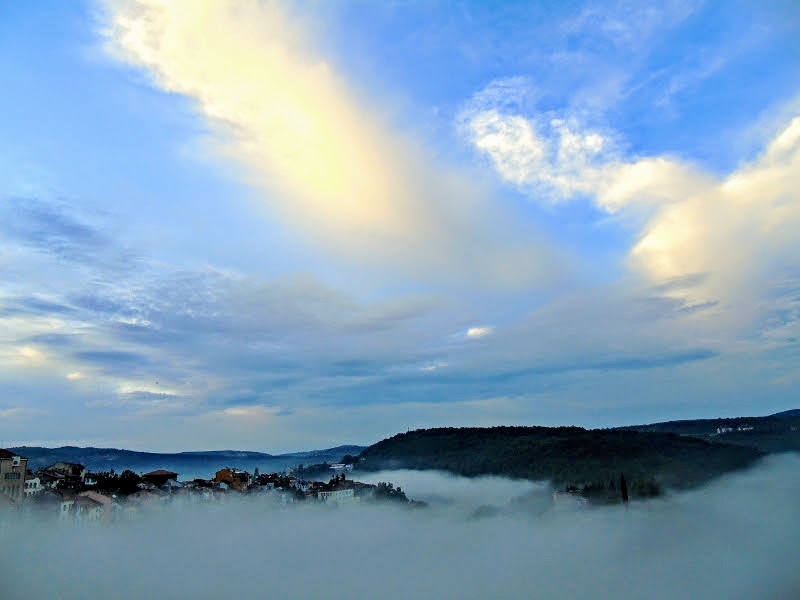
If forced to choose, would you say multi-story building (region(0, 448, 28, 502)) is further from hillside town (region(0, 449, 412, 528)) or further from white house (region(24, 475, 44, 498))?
white house (region(24, 475, 44, 498))

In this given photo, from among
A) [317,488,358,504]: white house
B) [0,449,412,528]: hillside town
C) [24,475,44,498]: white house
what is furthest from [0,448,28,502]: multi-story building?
[317,488,358,504]: white house

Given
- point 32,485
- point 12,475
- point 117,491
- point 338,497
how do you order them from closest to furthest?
1. point 12,475
2. point 32,485
3. point 117,491
4. point 338,497

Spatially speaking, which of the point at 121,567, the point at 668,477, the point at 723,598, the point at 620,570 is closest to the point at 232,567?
the point at 121,567

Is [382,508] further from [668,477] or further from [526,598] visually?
[668,477]

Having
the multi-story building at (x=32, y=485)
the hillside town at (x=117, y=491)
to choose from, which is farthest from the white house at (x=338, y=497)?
the multi-story building at (x=32, y=485)

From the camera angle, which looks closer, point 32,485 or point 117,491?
point 32,485

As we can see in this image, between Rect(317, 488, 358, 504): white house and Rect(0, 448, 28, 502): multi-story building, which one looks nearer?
Rect(0, 448, 28, 502): multi-story building

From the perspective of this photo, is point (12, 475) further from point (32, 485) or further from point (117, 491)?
point (117, 491)

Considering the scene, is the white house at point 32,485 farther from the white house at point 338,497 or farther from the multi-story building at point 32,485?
the white house at point 338,497

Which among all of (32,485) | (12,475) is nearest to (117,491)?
(32,485)
